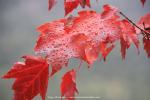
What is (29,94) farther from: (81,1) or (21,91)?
(81,1)

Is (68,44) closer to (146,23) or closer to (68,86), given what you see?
(68,86)

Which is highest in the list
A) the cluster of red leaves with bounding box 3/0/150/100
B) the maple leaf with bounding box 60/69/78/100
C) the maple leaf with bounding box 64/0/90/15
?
the maple leaf with bounding box 64/0/90/15

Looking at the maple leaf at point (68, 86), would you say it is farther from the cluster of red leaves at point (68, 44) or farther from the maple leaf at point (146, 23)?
the maple leaf at point (146, 23)

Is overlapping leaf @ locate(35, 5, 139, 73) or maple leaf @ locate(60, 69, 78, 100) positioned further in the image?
maple leaf @ locate(60, 69, 78, 100)

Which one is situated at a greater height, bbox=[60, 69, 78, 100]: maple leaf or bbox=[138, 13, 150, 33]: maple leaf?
bbox=[138, 13, 150, 33]: maple leaf

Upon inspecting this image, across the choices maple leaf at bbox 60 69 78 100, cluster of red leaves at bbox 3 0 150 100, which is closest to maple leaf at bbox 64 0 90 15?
cluster of red leaves at bbox 3 0 150 100

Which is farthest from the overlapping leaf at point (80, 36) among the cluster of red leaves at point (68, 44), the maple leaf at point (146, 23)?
the maple leaf at point (146, 23)

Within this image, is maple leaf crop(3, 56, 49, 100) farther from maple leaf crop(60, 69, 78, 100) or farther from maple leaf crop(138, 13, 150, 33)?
maple leaf crop(138, 13, 150, 33)
